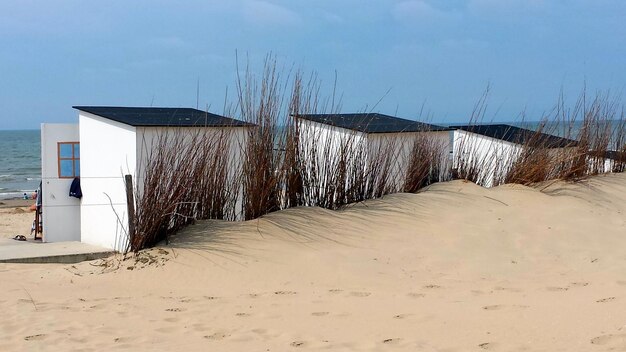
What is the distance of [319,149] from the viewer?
654 centimetres

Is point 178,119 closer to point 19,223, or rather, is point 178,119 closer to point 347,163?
point 347,163

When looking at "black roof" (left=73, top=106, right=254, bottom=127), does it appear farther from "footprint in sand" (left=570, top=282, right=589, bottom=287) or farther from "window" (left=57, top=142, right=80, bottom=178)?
"footprint in sand" (left=570, top=282, right=589, bottom=287)

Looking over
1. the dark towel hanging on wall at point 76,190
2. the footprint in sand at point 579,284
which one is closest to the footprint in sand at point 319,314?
the footprint in sand at point 579,284

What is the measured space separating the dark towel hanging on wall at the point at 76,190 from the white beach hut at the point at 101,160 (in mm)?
46

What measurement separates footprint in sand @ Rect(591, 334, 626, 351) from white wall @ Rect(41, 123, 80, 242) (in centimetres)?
577

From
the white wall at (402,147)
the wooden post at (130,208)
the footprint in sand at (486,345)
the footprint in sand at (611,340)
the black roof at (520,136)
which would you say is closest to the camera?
the footprint in sand at (611,340)

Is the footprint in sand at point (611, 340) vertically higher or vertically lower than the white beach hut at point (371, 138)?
lower

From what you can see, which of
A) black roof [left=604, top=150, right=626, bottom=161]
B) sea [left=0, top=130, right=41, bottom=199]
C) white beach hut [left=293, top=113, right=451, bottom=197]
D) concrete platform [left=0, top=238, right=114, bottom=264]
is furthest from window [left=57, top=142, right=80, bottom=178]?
sea [left=0, top=130, right=41, bottom=199]

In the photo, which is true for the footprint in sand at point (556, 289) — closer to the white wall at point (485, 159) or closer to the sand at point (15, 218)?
the white wall at point (485, 159)

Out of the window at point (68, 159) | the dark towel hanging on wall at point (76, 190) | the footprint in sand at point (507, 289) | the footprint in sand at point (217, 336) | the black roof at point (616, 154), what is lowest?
the footprint in sand at point (217, 336)

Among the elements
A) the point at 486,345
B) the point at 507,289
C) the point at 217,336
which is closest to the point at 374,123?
the point at 507,289

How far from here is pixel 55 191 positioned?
24.5ft

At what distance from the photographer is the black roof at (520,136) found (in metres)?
7.75

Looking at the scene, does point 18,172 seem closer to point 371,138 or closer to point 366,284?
point 371,138
